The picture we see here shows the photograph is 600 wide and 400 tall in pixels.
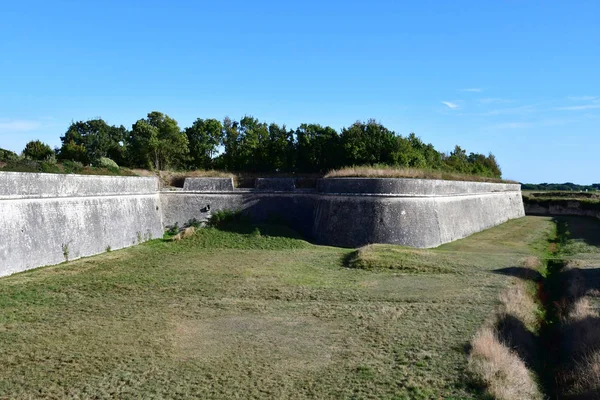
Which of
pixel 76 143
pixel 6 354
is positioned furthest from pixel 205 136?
pixel 6 354

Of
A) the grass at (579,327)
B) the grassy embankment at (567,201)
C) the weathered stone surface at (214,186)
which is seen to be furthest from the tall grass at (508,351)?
the grassy embankment at (567,201)

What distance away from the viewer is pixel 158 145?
3222cm

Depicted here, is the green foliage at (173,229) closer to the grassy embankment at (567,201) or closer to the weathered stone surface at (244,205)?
the weathered stone surface at (244,205)

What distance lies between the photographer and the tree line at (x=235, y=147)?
29828 millimetres

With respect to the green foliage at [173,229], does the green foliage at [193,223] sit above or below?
above

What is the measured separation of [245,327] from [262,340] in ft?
3.05

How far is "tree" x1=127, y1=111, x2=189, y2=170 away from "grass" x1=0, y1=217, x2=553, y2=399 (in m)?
15.3

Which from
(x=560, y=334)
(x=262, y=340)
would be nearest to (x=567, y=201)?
(x=560, y=334)

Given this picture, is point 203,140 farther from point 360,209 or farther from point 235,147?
point 360,209

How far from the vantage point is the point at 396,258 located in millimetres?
17531

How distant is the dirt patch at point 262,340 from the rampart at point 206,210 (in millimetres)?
8274

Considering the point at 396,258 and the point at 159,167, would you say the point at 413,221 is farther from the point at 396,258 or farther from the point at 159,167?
the point at 159,167

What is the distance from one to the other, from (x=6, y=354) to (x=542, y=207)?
49.6 metres

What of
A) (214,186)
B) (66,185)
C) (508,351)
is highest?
(66,185)
